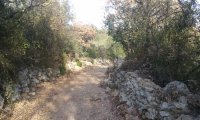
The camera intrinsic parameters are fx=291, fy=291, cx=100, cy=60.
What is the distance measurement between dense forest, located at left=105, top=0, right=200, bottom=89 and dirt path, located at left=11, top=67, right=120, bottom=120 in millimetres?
2864

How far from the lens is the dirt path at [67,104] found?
41.5 ft

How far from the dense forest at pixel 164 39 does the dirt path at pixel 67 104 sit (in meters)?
2.86

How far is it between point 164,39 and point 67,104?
580 centimetres

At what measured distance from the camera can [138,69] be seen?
1588cm

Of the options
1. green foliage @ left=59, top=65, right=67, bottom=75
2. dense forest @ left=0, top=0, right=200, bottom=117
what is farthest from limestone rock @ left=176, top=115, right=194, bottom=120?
green foliage @ left=59, top=65, right=67, bottom=75

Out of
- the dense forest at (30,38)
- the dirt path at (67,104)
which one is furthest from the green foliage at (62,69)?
the dirt path at (67,104)

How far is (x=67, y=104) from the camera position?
14.0m

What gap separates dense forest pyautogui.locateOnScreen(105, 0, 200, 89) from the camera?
13648 mm

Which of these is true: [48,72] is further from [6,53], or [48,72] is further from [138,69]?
[138,69]

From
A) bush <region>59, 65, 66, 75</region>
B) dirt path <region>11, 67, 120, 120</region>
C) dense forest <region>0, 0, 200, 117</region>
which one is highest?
dense forest <region>0, 0, 200, 117</region>

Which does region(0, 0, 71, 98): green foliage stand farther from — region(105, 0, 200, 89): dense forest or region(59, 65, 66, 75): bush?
region(105, 0, 200, 89): dense forest

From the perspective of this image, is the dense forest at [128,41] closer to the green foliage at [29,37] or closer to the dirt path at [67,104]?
the green foliage at [29,37]

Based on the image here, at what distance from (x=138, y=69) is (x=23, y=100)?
20.5 ft

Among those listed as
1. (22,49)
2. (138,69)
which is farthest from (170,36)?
(22,49)
